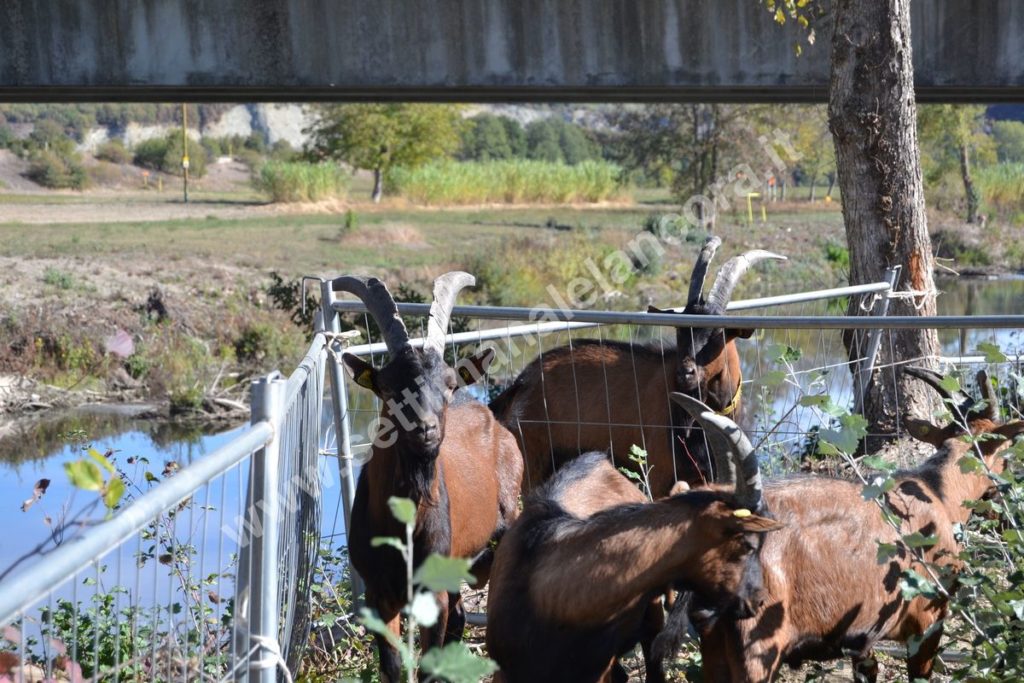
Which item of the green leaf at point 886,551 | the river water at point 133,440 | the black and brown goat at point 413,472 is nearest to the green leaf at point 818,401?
the green leaf at point 886,551

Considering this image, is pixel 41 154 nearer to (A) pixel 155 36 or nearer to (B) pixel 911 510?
(A) pixel 155 36

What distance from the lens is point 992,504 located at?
3977 mm

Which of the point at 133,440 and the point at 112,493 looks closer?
the point at 112,493

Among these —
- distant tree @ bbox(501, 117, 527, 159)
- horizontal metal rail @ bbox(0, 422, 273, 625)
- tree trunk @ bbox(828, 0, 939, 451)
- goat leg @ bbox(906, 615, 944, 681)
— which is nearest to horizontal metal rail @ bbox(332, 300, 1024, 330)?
goat leg @ bbox(906, 615, 944, 681)

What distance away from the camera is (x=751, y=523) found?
3637mm

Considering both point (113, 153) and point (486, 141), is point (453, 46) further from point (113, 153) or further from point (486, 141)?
point (486, 141)

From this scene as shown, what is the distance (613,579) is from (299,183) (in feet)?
107

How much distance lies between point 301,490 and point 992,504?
2.43 meters

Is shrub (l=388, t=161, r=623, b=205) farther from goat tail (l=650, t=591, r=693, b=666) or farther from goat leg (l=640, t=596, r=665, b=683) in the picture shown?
goat tail (l=650, t=591, r=693, b=666)

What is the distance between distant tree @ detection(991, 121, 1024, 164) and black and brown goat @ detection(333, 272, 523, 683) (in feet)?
106

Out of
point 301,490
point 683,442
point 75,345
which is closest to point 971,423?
point 683,442

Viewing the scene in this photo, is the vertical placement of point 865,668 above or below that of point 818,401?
below

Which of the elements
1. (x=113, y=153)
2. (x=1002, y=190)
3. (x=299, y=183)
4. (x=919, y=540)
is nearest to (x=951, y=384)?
(x=919, y=540)

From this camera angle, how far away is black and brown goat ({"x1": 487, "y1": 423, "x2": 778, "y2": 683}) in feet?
12.1
